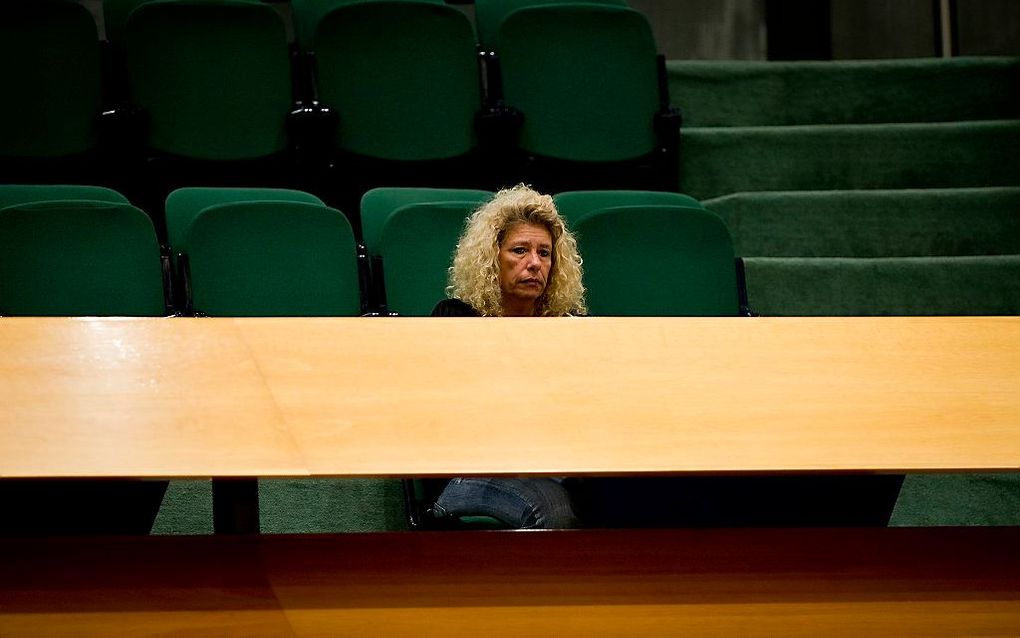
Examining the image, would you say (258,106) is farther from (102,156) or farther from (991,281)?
(991,281)

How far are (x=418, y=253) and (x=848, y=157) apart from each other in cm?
61

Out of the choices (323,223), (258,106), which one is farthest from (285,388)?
(258,106)

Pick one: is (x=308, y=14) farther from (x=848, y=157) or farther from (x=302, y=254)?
(x=848, y=157)

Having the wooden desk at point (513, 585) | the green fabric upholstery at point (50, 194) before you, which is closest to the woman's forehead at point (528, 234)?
the green fabric upholstery at point (50, 194)

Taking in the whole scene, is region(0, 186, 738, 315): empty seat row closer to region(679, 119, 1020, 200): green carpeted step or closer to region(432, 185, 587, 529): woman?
region(432, 185, 587, 529): woman

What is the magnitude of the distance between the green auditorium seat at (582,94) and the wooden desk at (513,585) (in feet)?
2.58

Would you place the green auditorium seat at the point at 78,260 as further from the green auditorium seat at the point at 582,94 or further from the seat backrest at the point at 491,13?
the seat backrest at the point at 491,13

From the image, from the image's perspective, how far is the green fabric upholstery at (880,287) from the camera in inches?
41.8

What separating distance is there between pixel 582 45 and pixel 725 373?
85 cm

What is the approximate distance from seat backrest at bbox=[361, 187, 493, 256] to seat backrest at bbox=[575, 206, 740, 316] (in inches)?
4.8

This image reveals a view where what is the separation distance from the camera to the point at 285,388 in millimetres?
384

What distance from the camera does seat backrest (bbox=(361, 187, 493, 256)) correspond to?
0.95m

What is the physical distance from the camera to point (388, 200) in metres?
0.98

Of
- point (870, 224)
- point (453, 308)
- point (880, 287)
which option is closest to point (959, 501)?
point (880, 287)
